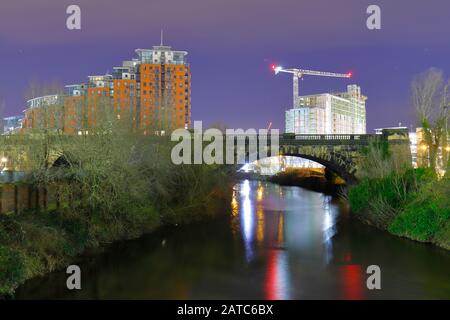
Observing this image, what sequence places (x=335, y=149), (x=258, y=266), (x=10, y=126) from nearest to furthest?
(x=258, y=266) < (x=335, y=149) < (x=10, y=126)

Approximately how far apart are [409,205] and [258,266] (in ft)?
39.0

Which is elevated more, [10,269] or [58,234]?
[58,234]

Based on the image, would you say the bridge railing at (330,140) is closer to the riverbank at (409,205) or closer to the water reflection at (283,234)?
the water reflection at (283,234)

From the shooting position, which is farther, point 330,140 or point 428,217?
point 330,140

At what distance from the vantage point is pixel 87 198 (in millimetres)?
25203

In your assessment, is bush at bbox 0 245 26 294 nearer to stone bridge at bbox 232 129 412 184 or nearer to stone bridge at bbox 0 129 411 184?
stone bridge at bbox 0 129 411 184

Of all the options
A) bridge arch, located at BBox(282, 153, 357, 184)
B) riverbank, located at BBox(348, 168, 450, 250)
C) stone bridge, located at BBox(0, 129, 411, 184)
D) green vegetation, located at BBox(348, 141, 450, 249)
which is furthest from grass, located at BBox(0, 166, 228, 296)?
bridge arch, located at BBox(282, 153, 357, 184)

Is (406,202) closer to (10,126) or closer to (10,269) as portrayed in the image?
(10,269)

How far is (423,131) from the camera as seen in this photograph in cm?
3606

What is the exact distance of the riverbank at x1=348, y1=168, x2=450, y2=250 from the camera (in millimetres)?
25516

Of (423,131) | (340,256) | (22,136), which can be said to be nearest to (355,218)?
(423,131)

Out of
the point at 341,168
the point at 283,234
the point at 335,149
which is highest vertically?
the point at 335,149

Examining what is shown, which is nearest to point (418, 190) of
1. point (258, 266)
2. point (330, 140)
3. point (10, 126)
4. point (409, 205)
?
point (409, 205)

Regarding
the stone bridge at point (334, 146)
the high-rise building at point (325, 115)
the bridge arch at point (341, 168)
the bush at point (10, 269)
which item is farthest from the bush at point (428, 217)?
the high-rise building at point (325, 115)
